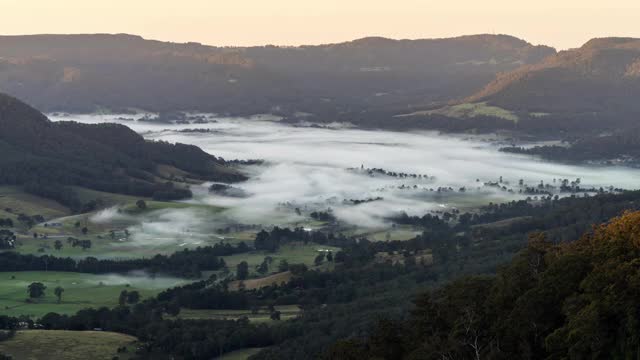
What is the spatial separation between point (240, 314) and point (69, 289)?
1100 inches

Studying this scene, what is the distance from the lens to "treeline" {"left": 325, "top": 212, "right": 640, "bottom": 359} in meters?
46.5

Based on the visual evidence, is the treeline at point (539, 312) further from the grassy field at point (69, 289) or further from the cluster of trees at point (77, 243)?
the cluster of trees at point (77, 243)

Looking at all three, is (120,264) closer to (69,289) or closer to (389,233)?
(69,289)

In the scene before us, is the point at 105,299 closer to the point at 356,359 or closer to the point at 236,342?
the point at 236,342

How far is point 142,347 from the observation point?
95.5m

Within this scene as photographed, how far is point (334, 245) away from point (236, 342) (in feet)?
234

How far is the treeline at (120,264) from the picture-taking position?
5650 inches

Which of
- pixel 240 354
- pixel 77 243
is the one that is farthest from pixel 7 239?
pixel 240 354

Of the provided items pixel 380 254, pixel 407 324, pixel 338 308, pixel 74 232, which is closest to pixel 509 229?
pixel 380 254

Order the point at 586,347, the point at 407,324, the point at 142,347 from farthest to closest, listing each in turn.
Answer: the point at 142,347 < the point at 407,324 < the point at 586,347

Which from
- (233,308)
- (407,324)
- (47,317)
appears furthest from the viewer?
(233,308)

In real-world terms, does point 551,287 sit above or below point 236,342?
above

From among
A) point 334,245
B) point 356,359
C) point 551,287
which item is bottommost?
point 334,245

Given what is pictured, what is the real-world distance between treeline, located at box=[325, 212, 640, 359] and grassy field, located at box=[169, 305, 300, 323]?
51.0 m
